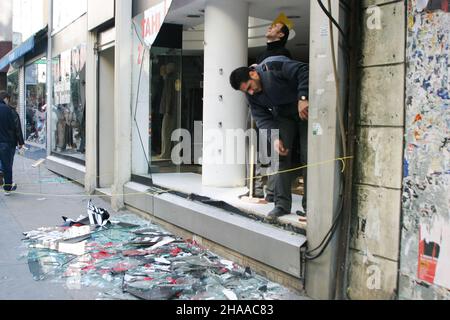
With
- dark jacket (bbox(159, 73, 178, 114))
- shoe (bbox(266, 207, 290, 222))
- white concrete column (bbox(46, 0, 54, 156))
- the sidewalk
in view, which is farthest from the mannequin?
white concrete column (bbox(46, 0, 54, 156))

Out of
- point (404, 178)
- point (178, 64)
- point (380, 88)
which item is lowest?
point (404, 178)

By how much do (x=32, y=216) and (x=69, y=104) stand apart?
15.0ft

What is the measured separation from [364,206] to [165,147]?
5.33 meters

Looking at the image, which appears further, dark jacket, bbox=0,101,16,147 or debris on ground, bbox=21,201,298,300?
dark jacket, bbox=0,101,16,147

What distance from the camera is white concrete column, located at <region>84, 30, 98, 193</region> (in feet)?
30.2

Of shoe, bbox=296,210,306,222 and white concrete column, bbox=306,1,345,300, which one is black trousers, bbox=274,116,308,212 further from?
white concrete column, bbox=306,1,345,300

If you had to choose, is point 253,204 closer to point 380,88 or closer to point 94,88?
point 380,88

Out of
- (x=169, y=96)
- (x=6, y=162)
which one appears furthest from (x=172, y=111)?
(x=6, y=162)

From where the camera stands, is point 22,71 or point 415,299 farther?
point 22,71

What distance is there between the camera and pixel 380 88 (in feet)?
11.8

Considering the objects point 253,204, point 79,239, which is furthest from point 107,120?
point 253,204

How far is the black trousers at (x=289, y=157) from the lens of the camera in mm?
4723

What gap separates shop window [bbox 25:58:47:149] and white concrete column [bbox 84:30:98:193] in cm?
529

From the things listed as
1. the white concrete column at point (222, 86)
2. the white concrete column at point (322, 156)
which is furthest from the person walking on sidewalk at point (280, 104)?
the white concrete column at point (222, 86)
